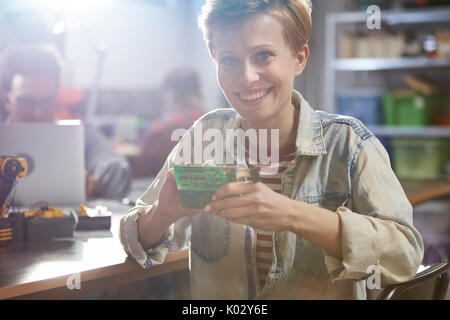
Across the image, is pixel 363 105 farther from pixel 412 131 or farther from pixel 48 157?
Result: pixel 48 157

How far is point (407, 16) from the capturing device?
14.7 ft

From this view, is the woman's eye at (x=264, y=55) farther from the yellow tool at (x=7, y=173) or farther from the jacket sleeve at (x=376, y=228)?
the yellow tool at (x=7, y=173)

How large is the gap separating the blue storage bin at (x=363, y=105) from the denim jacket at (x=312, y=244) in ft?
11.4

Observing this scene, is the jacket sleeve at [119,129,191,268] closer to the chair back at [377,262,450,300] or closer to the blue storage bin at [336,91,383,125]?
the chair back at [377,262,450,300]

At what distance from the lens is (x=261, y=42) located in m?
Result: 1.10

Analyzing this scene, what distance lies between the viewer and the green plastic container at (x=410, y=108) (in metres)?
4.39

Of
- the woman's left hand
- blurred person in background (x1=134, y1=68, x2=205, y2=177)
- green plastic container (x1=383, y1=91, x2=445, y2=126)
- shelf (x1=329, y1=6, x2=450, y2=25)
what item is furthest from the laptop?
shelf (x1=329, y1=6, x2=450, y2=25)

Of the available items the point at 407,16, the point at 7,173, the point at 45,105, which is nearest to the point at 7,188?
the point at 7,173

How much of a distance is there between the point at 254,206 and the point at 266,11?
40cm

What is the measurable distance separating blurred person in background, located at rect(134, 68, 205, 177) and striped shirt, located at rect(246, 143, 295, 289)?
1897mm

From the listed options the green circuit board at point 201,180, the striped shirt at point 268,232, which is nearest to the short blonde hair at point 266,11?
the striped shirt at point 268,232

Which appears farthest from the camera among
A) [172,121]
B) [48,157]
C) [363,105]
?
[363,105]

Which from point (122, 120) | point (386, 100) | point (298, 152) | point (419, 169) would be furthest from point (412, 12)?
point (298, 152)

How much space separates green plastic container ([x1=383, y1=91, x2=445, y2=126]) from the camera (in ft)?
14.4
